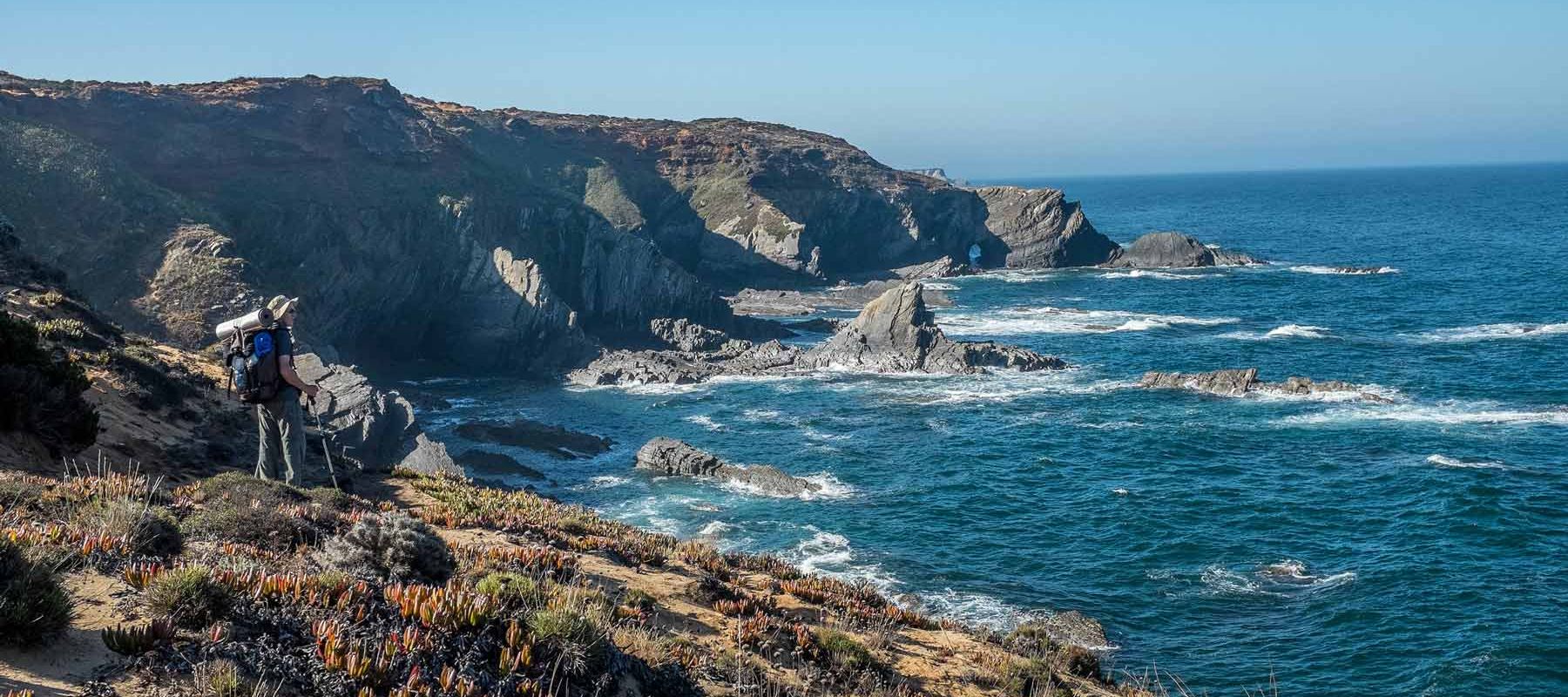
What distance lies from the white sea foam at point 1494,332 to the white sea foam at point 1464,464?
25.6 meters

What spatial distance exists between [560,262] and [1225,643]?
5708 centimetres

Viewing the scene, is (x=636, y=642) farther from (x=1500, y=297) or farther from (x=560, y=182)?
(x=560, y=182)

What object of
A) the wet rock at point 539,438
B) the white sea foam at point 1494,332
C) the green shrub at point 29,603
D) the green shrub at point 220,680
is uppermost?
the green shrub at point 29,603

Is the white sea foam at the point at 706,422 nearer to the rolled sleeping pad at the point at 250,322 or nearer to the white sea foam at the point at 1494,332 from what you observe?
the rolled sleeping pad at the point at 250,322

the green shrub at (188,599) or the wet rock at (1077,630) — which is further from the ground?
the green shrub at (188,599)

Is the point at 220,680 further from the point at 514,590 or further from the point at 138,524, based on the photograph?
the point at 138,524

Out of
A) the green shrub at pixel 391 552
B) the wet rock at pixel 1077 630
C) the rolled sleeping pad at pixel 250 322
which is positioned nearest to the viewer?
the green shrub at pixel 391 552

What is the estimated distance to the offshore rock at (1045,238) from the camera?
108562 mm

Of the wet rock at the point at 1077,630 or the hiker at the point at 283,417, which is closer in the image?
the hiker at the point at 283,417

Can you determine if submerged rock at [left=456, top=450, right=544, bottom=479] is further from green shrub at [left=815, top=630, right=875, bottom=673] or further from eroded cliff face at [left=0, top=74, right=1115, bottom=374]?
green shrub at [left=815, top=630, right=875, bottom=673]

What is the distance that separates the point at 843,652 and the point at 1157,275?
303ft

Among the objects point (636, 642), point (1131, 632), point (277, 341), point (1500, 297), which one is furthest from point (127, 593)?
point (1500, 297)

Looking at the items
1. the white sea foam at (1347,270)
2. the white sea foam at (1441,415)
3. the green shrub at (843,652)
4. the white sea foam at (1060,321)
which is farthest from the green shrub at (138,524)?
the white sea foam at (1347,270)

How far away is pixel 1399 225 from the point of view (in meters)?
134
